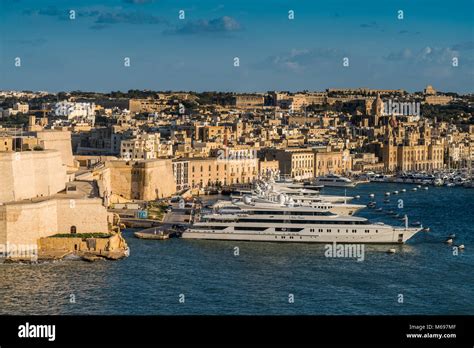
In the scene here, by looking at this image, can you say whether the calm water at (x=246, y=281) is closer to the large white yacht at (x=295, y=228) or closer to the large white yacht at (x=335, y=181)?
the large white yacht at (x=295, y=228)

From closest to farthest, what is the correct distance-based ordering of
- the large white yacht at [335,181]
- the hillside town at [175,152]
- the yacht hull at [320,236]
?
the hillside town at [175,152] → the yacht hull at [320,236] → the large white yacht at [335,181]

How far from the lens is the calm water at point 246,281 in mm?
7840

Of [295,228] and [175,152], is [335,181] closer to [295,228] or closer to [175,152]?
[175,152]

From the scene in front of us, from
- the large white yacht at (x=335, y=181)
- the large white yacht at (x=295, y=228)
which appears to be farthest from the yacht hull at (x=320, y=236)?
the large white yacht at (x=335, y=181)

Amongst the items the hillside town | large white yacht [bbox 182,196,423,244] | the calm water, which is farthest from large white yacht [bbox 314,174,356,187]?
the calm water

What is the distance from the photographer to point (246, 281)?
29.8 feet

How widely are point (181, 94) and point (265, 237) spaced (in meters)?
43.0

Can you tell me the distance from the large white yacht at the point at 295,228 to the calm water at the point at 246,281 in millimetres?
274

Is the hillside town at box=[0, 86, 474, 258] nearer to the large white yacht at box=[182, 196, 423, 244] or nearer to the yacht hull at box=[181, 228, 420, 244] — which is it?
the large white yacht at box=[182, 196, 423, 244]

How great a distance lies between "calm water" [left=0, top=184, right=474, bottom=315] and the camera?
7.84m

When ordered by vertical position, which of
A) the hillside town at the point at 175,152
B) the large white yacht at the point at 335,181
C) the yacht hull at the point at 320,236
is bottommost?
the large white yacht at the point at 335,181

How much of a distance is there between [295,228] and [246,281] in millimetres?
3383

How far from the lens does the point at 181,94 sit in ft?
180
